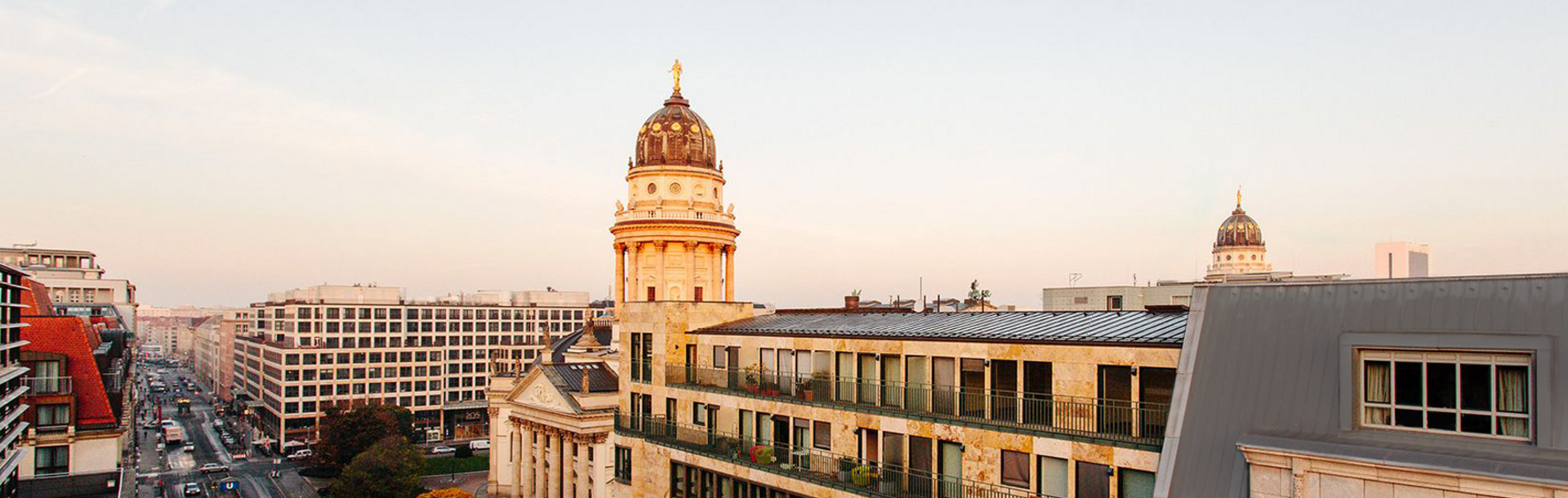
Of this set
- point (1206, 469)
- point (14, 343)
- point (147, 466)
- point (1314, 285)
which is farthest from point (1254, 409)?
point (147, 466)

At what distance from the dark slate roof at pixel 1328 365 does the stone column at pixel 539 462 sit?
5438cm

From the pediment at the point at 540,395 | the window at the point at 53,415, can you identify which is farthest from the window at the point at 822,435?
the window at the point at 53,415

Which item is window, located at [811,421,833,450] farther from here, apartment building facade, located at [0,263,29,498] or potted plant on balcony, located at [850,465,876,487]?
apartment building facade, located at [0,263,29,498]

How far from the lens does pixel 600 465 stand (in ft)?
197

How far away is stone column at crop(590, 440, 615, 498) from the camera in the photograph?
5806 cm

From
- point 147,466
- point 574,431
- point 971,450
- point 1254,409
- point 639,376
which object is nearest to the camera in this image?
point 1254,409

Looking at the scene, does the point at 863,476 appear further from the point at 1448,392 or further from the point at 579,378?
the point at 579,378

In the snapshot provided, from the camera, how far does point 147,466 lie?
356ft

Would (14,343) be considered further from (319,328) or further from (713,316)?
(319,328)

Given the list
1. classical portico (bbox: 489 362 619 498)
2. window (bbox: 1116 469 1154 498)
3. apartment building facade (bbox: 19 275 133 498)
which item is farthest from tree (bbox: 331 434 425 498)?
window (bbox: 1116 469 1154 498)


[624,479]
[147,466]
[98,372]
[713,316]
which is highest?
[713,316]

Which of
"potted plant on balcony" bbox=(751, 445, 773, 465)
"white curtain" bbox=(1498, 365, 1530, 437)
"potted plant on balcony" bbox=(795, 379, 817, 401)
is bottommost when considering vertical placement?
"potted plant on balcony" bbox=(751, 445, 773, 465)

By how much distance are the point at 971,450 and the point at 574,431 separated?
3654 cm

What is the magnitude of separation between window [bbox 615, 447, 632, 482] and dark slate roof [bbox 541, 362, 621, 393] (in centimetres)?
1146
